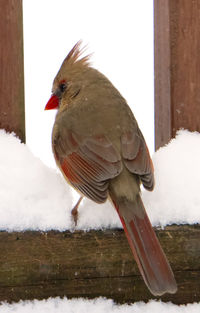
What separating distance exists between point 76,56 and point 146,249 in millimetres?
948

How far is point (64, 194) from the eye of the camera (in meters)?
2.39

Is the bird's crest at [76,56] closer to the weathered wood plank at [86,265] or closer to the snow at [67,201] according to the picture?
the snow at [67,201]

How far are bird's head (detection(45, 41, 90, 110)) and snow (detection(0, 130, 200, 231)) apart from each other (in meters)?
0.34

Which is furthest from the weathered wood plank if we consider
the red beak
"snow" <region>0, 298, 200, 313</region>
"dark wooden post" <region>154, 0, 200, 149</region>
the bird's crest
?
the bird's crest

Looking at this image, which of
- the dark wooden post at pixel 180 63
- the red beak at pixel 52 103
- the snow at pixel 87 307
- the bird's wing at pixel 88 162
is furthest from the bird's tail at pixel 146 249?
the red beak at pixel 52 103

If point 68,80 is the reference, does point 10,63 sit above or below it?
above

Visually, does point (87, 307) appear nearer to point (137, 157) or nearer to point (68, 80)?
point (137, 157)

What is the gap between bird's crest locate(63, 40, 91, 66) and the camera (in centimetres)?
268

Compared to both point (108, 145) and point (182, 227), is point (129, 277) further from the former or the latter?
point (108, 145)

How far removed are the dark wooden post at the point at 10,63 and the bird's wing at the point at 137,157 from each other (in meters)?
0.42

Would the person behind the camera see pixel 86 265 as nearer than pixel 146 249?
No

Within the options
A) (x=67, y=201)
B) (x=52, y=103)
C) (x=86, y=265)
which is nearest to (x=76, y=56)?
(x=52, y=103)

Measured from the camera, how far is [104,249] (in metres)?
2.27

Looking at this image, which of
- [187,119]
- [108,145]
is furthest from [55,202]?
[187,119]
